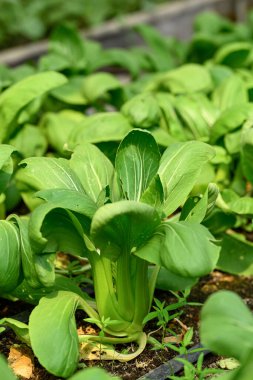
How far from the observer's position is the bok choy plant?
1807 millimetres

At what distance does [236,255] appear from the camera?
2557mm

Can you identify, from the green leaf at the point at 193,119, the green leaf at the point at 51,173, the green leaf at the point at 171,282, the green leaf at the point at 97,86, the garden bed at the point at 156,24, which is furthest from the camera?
the garden bed at the point at 156,24

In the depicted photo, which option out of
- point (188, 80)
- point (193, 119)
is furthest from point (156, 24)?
point (193, 119)

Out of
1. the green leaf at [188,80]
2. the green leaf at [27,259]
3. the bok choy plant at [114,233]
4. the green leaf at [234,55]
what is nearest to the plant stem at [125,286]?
the bok choy plant at [114,233]

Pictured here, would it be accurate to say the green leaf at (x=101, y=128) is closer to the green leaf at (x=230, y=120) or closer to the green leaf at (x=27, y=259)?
the green leaf at (x=230, y=120)

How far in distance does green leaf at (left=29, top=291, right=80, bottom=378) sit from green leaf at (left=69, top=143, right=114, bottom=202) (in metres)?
0.35

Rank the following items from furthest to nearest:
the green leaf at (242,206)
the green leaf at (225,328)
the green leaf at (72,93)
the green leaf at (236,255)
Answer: the green leaf at (72,93)
the green leaf at (236,255)
the green leaf at (242,206)
the green leaf at (225,328)

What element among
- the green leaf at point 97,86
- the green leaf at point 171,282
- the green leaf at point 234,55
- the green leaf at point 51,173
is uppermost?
the green leaf at point 51,173

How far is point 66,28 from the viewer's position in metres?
3.56

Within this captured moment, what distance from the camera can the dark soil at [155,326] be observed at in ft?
6.56

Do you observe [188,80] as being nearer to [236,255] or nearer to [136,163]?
[236,255]

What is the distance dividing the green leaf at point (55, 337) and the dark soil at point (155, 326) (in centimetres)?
14

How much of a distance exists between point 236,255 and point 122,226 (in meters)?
0.78

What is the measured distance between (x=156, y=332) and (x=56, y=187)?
1.67 feet
